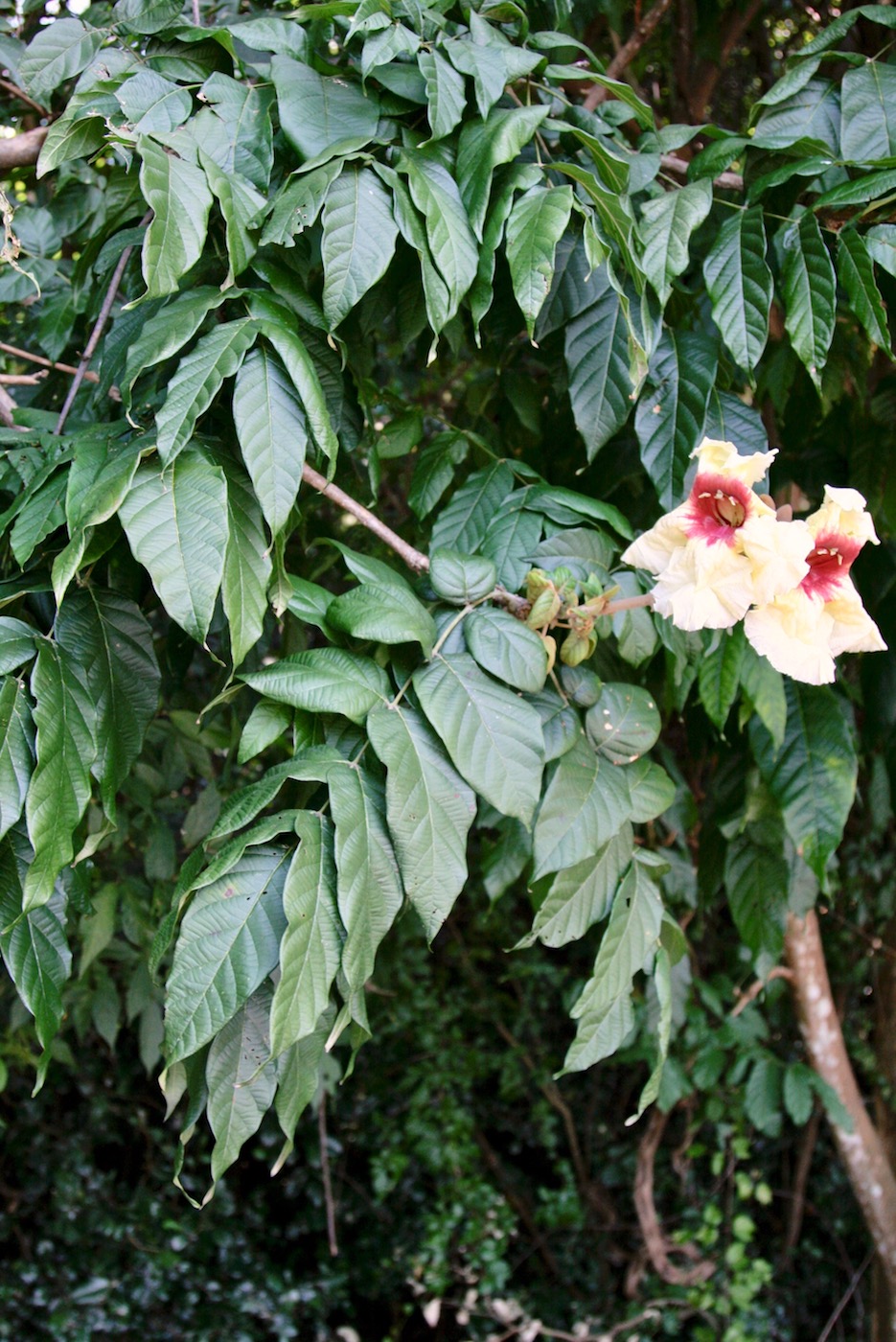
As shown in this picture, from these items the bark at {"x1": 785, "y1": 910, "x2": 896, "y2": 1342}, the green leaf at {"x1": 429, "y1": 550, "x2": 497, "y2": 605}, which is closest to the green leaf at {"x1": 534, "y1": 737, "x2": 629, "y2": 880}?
the green leaf at {"x1": 429, "y1": 550, "x2": 497, "y2": 605}

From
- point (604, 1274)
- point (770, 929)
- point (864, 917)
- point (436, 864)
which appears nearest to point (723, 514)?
point (436, 864)

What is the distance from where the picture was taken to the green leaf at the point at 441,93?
81 centimetres

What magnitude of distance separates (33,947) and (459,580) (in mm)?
411

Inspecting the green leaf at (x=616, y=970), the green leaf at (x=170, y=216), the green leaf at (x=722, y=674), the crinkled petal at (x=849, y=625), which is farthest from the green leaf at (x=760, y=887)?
the green leaf at (x=170, y=216)

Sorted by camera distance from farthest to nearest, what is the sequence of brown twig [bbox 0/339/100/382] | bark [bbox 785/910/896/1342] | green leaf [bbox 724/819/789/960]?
bark [bbox 785/910/896/1342], green leaf [bbox 724/819/789/960], brown twig [bbox 0/339/100/382]

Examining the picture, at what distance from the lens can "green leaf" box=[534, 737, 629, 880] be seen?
2.56ft

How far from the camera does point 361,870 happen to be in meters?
0.69

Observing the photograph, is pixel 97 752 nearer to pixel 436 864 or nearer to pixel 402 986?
pixel 436 864

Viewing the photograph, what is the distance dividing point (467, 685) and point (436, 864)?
0.45 feet

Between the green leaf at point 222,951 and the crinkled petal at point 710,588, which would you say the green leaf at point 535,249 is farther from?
the green leaf at point 222,951

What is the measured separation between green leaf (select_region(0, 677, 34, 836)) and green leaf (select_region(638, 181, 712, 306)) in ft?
1.94

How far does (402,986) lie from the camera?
101 inches

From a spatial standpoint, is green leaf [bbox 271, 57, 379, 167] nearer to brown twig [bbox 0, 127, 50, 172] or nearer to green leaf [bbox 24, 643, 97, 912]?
brown twig [bbox 0, 127, 50, 172]

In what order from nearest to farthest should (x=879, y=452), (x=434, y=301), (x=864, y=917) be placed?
1. (x=434, y=301)
2. (x=879, y=452)
3. (x=864, y=917)
